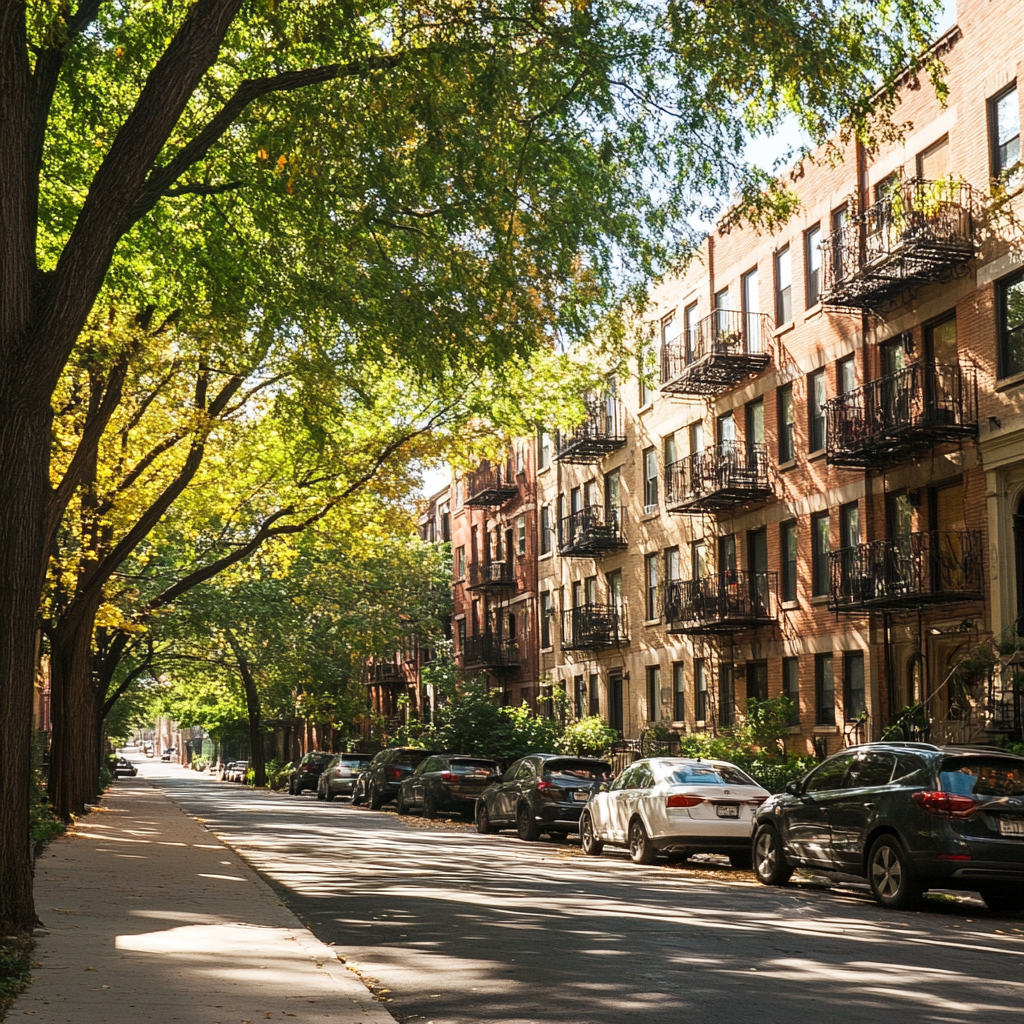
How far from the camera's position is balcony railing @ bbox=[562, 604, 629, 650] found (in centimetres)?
4069

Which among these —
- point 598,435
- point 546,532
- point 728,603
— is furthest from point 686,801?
point 546,532

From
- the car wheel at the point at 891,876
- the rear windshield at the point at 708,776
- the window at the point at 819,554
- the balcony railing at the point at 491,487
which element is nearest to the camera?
the car wheel at the point at 891,876

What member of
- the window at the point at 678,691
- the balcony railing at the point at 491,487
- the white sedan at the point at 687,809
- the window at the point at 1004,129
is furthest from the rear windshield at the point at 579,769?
the balcony railing at the point at 491,487

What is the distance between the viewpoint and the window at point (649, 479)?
39.3 meters

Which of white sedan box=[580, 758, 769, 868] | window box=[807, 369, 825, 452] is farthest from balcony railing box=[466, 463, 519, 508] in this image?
white sedan box=[580, 758, 769, 868]

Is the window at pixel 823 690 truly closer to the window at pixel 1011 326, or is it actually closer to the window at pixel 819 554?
the window at pixel 819 554

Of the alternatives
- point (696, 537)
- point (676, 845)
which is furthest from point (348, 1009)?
point (696, 537)

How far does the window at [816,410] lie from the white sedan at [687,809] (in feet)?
40.0

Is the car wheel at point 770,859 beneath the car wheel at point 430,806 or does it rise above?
above

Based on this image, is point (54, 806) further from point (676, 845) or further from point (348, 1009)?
point (348, 1009)

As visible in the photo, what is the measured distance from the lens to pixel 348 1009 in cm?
771

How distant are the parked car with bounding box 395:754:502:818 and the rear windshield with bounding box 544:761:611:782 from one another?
6469 millimetres

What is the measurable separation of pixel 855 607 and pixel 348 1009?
1984 cm

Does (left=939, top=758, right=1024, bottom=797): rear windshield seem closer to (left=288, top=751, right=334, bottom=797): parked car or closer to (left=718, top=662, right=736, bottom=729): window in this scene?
(left=718, top=662, right=736, bottom=729): window
